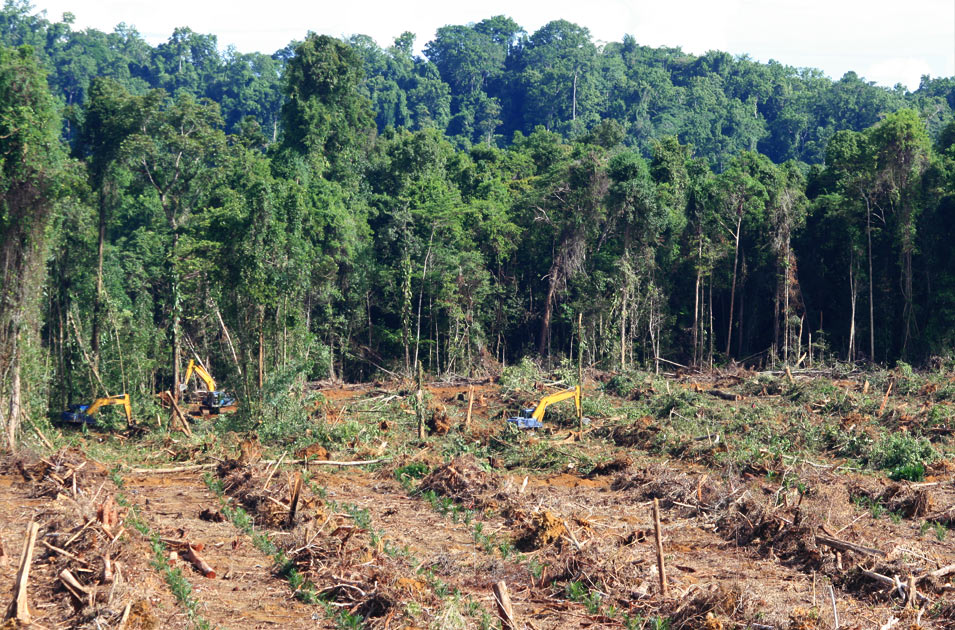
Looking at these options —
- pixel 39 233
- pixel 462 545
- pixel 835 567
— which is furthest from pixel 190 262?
pixel 835 567

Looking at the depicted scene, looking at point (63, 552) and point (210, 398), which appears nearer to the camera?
point (63, 552)

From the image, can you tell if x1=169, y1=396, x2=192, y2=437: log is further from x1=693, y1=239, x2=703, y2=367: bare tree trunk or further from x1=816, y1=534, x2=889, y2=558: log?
x1=693, y1=239, x2=703, y2=367: bare tree trunk

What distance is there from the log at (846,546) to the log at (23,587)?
8.83m

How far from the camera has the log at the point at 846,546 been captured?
10727mm

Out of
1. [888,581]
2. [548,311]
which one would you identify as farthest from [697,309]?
[888,581]

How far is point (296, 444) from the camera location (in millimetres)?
20578

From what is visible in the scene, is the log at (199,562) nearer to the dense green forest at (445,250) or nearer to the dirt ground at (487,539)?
the dirt ground at (487,539)

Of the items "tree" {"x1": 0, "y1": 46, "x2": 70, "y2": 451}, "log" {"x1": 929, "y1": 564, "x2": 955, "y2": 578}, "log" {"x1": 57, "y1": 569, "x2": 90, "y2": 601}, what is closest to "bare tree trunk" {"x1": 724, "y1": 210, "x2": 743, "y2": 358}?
"tree" {"x1": 0, "y1": 46, "x2": 70, "y2": 451}

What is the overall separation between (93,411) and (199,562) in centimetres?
1260

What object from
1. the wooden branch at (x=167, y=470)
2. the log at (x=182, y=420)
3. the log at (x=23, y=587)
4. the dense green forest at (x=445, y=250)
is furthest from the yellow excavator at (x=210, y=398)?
the log at (x=23, y=587)

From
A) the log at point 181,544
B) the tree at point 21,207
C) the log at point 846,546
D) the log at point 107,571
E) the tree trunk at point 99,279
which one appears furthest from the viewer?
the tree trunk at point 99,279

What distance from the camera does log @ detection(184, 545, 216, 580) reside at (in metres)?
11.5

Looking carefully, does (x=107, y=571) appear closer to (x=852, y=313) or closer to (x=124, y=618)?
(x=124, y=618)

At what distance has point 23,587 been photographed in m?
9.22
